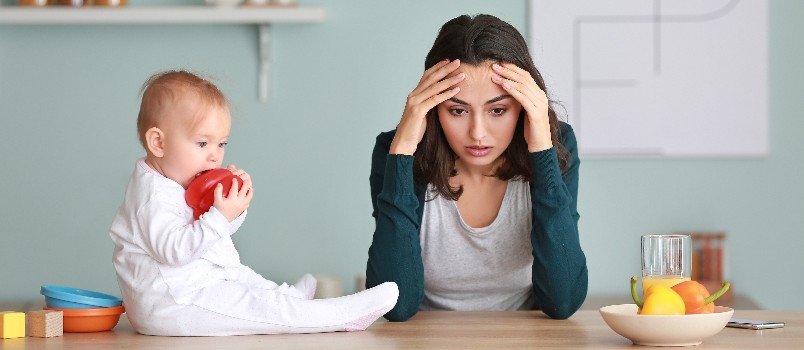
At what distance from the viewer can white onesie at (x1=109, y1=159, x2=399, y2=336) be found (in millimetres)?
1458

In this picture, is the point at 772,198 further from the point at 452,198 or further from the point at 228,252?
the point at 228,252

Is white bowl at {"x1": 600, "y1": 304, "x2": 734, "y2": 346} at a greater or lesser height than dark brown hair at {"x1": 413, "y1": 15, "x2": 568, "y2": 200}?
lesser

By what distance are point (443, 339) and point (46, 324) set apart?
0.58m

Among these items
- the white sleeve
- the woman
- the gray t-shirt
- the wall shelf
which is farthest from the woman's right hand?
the wall shelf

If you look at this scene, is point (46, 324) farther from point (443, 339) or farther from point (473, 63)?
point (473, 63)

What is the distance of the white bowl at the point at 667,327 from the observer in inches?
55.1

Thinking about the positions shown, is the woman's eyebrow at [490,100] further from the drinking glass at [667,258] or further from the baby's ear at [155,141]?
the baby's ear at [155,141]

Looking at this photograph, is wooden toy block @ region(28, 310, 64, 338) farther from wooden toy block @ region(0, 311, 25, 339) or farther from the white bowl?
the white bowl

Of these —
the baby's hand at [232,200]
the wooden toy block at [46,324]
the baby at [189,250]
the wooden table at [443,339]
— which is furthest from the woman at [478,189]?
the wooden toy block at [46,324]

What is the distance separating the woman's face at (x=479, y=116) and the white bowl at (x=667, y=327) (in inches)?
18.7

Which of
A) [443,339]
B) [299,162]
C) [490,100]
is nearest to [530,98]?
[490,100]

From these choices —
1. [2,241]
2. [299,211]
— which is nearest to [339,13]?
[299,211]

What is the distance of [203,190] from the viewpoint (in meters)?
1.50

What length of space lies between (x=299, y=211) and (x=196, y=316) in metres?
1.89
